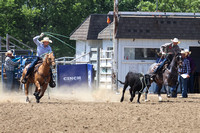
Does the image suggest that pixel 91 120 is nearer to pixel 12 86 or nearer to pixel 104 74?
pixel 12 86

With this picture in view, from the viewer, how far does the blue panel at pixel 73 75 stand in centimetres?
2583

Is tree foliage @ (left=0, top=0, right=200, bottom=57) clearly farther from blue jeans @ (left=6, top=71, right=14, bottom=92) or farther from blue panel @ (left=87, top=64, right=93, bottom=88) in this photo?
blue jeans @ (left=6, top=71, right=14, bottom=92)

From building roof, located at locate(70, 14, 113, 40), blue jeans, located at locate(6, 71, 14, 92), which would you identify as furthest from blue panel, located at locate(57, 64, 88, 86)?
building roof, located at locate(70, 14, 113, 40)

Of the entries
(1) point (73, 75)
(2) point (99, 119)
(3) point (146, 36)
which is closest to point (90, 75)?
(1) point (73, 75)

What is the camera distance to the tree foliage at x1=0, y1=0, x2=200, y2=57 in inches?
1853

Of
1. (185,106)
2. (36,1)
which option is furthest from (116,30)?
(36,1)

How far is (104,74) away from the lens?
27062mm

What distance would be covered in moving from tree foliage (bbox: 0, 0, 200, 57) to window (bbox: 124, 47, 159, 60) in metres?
21.1

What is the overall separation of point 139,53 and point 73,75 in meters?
3.53

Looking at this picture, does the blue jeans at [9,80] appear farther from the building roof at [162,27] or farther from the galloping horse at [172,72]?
the galloping horse at [172,72]

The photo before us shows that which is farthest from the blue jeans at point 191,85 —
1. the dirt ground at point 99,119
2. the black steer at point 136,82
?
the dirt ground at point 99,119

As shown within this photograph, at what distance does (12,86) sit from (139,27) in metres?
6.89

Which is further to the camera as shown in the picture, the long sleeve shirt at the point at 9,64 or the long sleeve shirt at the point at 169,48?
the long sleeve shirt at the point at 9,64

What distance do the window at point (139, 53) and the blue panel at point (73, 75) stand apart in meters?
2.30
